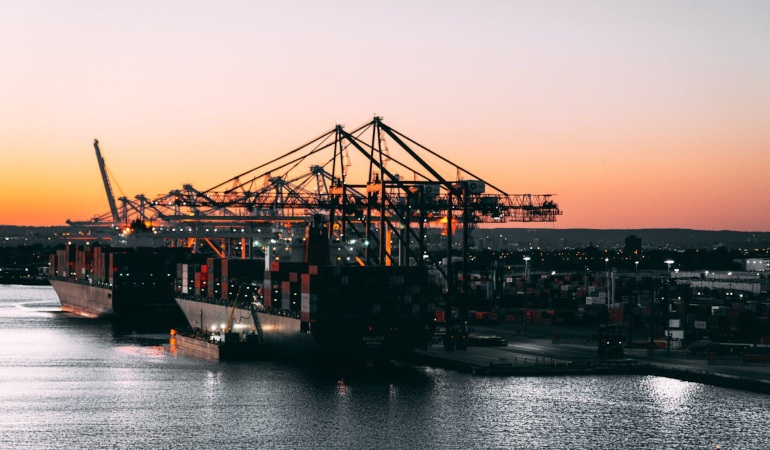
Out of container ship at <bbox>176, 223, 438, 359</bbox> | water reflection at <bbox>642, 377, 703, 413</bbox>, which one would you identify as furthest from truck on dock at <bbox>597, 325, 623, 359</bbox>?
container ship at <bbox>176, 223, 438, 359</bbox>

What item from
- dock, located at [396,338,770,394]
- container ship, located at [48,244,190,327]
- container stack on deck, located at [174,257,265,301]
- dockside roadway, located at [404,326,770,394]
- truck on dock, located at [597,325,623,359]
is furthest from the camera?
container ship, located at [48,244,190,327]

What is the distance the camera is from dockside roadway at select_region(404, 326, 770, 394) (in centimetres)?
6950

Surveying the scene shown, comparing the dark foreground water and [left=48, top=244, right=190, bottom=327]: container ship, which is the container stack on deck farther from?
[left=48, top=244, right=190, bottom=327]: container ship

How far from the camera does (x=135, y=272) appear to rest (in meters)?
144

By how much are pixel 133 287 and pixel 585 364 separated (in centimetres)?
7736

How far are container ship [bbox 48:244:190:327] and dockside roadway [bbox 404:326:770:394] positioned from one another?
57.0 meters

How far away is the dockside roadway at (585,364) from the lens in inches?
2736

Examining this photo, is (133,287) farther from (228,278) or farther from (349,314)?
(349,314)

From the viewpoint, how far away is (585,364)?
7588 cm

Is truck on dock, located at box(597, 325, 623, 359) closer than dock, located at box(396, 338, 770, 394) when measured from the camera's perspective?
No

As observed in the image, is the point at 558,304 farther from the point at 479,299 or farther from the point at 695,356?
the point at 695,356

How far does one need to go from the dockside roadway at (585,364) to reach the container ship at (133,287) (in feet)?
187

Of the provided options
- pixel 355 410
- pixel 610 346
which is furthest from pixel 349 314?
pixel 355 410

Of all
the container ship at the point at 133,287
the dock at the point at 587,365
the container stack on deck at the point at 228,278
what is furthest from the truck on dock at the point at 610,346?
the container ship at the point at 133,287
